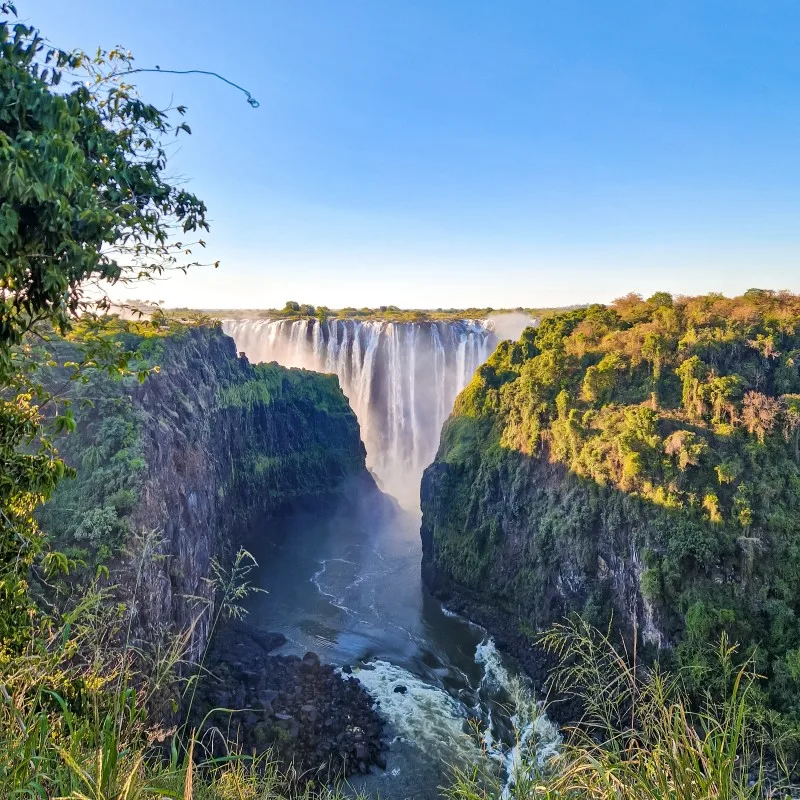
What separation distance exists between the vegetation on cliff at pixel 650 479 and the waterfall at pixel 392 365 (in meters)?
18.2

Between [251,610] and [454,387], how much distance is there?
1060 inches

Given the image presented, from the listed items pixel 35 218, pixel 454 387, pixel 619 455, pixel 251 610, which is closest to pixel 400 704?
pixel 251 610

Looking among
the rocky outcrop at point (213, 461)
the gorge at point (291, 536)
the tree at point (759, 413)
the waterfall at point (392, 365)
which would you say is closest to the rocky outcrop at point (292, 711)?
the gorge at point (291, 536)

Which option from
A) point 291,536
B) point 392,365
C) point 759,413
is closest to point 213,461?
point 291,536

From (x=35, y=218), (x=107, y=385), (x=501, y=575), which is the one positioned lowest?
(x=501, y=575)

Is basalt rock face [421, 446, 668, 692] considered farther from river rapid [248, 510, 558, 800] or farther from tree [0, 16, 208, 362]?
tree [0, 16, 208, 362]

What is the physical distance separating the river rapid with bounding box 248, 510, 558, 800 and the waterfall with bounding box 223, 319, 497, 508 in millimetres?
13891

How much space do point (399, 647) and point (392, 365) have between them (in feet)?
95.8

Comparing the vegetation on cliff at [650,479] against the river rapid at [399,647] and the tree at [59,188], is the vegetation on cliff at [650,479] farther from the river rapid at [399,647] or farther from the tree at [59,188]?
the tree at [59,188]

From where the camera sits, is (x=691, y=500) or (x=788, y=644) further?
(x=691, y=500)

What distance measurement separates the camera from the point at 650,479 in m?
18.3

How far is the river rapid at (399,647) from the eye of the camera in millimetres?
15922

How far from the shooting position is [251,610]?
2542 cm

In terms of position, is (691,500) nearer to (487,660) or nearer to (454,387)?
(487,660)
